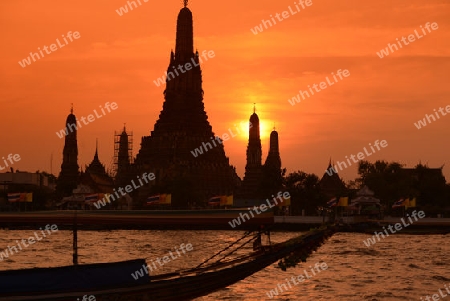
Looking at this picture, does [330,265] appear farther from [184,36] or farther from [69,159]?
[69,159]

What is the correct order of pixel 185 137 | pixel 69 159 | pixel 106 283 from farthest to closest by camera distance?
pixel 69 159, pixel 185 137, pixel 106 283

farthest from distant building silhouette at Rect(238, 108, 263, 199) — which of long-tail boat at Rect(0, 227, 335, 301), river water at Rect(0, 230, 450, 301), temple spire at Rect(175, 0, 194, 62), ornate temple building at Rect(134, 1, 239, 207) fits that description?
long-tail boat at Rect(0, 227, 335, 301)

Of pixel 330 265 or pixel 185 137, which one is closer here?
pixel 330 265

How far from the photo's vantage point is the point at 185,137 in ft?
535

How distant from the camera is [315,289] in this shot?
41.2 meters

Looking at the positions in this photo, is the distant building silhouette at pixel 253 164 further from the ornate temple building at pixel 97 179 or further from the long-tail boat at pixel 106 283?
the long-tail boat at pixel 106 283

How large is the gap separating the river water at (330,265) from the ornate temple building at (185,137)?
73.4 meters

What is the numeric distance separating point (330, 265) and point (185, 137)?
110105 millimetres

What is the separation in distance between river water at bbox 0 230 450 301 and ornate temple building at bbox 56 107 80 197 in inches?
3879

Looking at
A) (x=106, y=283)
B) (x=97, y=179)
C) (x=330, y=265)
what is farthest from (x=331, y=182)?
(x=106, y=283)

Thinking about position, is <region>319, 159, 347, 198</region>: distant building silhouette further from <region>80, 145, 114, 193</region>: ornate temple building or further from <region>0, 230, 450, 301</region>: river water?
<region>0, 230, 450, 301</region>: river water

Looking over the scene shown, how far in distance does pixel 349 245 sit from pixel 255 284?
36.3 metres

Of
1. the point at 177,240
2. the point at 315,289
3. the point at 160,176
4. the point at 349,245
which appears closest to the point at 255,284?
the point at 315,289

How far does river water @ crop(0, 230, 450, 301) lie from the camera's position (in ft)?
132
